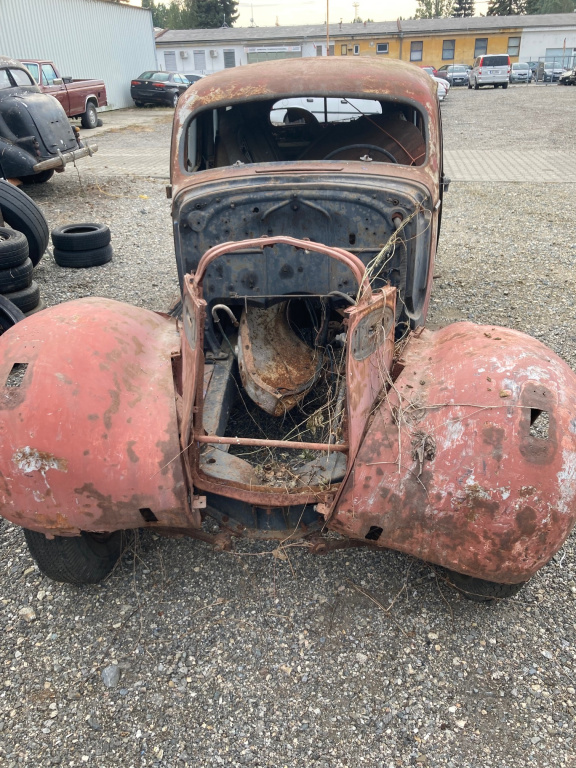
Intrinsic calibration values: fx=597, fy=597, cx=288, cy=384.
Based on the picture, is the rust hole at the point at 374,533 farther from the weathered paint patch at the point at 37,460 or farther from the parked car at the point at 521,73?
the parked car at the point at 521,73

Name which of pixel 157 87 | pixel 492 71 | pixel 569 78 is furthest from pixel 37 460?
pixel 569 78

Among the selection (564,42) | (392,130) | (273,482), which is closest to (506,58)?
(564,42)

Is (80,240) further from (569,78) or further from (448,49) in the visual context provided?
(448,49)

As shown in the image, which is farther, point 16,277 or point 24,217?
point 24,217

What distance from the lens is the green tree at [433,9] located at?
70.8 m

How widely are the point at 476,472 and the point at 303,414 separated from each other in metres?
1.44

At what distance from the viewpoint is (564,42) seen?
1694 inches

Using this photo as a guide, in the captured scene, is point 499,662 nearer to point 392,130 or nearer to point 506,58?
point 392,130

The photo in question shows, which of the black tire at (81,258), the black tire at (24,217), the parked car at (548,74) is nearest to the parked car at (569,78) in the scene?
the parked car at (548,74)

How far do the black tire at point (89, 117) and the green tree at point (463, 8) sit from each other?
62.9 meters

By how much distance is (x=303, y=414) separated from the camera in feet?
11.4

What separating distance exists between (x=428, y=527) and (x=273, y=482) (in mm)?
667

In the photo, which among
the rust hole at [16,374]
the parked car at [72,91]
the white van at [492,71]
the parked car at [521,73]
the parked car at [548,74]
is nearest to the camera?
the rust hole at [16,374]

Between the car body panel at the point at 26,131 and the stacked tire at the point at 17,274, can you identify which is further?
the car body panel at the point at 26,131
